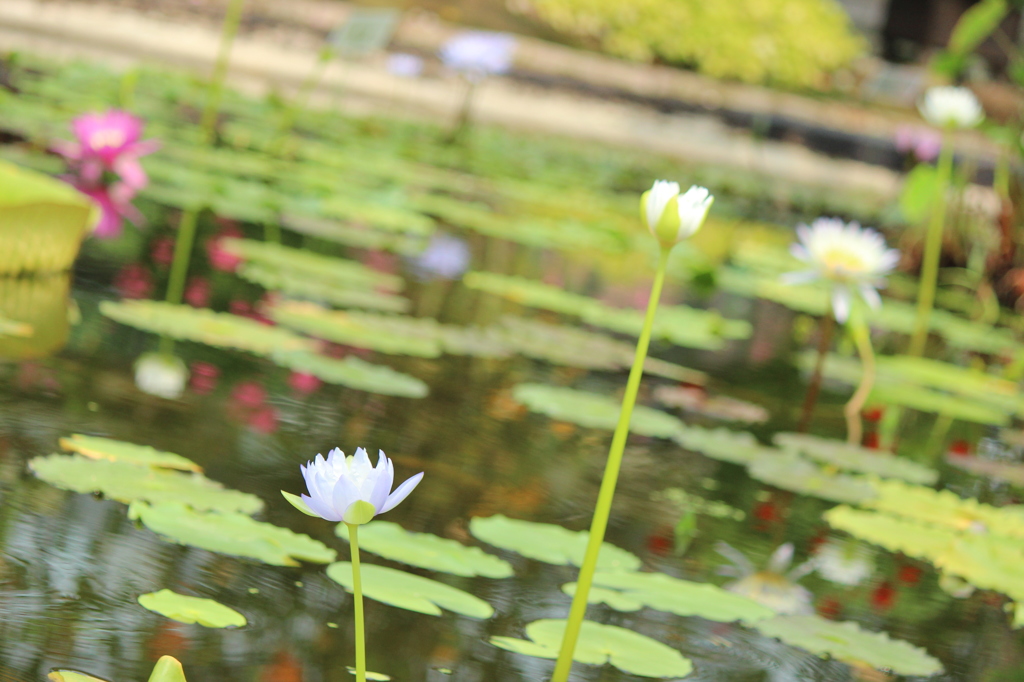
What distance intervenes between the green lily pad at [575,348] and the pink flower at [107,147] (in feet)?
2.26

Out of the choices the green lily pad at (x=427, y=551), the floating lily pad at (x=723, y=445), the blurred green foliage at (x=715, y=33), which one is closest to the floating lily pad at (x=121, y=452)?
the green lily pad at (x=427, y=551)

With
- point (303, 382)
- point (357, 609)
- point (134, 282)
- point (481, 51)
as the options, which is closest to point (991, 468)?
point (303, 382)

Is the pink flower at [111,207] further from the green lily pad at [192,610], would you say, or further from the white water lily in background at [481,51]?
the white water lily in background at [481,51]

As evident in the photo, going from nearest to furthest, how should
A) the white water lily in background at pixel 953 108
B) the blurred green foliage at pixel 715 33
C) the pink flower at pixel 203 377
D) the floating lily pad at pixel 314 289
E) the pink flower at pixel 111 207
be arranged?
the pink flower at pixel 203 377 → the floating lily pad at pixel 314 289 → the pink flower at pixel 111 207 → the white water lily in background at pixel 953 108 → the blurred green foliage at pixel 715 33

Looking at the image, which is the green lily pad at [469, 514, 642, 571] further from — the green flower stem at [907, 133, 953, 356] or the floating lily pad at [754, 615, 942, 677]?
the green flower stem at [907, 133, 953, 356]

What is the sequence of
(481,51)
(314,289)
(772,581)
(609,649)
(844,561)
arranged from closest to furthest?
1. (609,649)
2. (772,581)
3. (844,561)
4. (314,289)
5. (481,51)

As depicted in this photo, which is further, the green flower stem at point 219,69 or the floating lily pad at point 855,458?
the green flower stem at point 219,69

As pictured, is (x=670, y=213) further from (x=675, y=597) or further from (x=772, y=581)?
(x=772, y=581)

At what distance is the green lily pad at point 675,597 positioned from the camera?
948mm

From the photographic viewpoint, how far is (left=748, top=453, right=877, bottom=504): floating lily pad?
4.66 ft

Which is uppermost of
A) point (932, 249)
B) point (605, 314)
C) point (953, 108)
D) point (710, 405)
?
point (953, 108)

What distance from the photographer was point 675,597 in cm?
97

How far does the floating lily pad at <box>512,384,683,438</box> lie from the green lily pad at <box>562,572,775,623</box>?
492 mm

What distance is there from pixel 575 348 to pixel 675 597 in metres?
0.99
